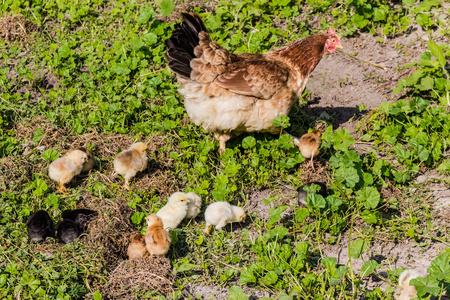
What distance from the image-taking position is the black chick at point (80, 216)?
5383 millimetres

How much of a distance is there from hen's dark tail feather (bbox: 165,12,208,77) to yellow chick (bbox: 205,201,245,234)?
1.76 meters

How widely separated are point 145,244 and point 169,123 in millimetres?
2085

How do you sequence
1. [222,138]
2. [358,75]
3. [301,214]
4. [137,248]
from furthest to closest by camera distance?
[358,75] → [222,138] → [301,214] → [137,248]

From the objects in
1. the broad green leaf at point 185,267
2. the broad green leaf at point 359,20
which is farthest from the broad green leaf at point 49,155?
the broad green leaf at point 359,20

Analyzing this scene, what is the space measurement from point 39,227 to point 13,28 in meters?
4.47

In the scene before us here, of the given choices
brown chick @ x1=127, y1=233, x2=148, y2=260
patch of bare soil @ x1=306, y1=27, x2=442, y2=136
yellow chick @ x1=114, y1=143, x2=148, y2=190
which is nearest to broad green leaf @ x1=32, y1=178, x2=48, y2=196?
yellow chick @ x1=114, y1=143, x2=148, y2=190

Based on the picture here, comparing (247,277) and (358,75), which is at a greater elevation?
(358,75)

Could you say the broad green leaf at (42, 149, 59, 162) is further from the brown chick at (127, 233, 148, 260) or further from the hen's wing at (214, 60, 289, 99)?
the hen's wing at (214, 60, 289, 99)

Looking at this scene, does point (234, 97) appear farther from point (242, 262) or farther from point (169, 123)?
point (242, 262)

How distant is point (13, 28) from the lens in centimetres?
835

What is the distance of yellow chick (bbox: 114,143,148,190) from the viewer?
584cm

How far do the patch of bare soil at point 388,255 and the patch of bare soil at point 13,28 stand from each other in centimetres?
615

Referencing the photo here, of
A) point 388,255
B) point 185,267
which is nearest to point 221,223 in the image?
point 185,267

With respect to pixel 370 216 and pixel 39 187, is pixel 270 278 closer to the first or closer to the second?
pixel 370 216
